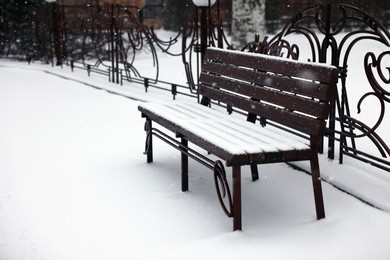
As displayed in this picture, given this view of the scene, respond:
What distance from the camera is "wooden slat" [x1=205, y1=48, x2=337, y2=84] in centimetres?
358

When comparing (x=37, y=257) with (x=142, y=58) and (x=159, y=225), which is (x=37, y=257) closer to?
(x=159, y=225)

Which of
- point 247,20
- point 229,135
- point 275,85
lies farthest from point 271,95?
point 247,20

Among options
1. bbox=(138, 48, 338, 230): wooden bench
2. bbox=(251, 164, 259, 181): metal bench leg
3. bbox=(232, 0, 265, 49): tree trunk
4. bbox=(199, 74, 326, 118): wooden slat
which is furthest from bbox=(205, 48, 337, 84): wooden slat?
bbox=(232, 0, 265, 49): tree trunk

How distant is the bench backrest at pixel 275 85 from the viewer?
3586mm

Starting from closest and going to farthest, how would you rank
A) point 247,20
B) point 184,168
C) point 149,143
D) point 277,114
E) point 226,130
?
point 226,130
point 277,114
point 184,168
point 149,143
point 247,20

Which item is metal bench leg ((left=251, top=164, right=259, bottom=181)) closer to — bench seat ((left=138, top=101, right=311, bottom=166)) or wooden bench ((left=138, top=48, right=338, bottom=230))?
wooden bench ((left=138, top=48, right=338, bottom=230))

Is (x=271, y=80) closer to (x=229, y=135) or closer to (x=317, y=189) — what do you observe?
(x=229, y=135)

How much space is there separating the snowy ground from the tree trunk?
4.43m

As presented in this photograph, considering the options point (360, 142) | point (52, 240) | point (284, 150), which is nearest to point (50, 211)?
point (52, 240)

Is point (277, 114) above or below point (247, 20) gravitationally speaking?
below

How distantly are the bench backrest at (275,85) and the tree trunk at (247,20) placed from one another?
4.90 meters

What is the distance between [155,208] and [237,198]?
2.46 ft

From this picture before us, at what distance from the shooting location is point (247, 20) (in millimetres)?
10109

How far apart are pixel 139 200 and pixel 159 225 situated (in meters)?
0.52
